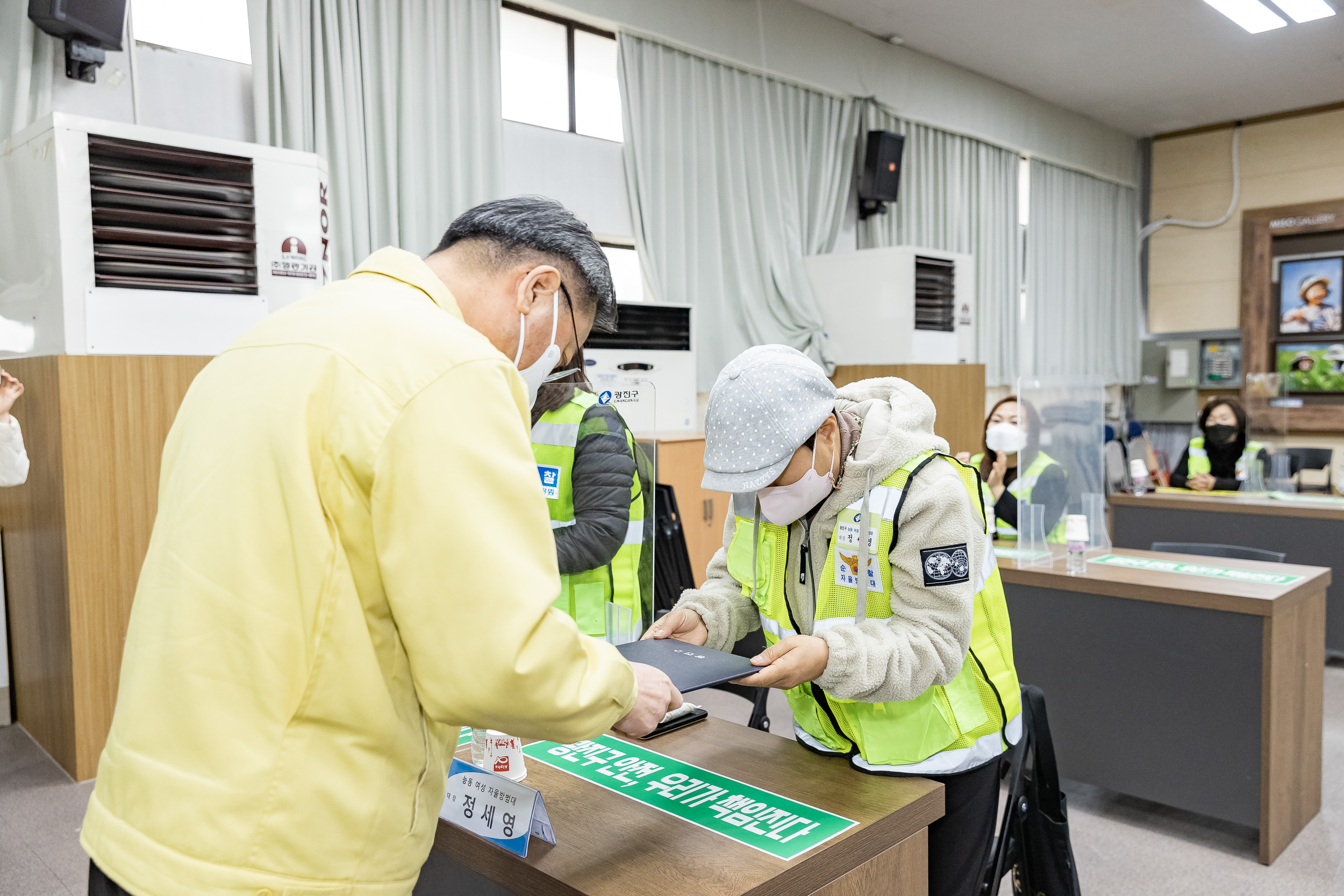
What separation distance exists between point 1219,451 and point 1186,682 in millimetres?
3290

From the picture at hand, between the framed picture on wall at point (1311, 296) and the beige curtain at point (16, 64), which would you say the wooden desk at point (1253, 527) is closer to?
the framed picture on wall at point (1311, 296)

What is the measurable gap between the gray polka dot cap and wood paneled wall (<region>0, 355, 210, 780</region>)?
1904 mm

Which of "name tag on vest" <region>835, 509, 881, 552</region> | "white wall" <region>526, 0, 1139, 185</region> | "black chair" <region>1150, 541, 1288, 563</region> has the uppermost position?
"white wall" <region>526, 0, 1139, 185</region>

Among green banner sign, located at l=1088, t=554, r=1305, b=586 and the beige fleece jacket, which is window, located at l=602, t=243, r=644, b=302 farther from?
the beige fleece jacket

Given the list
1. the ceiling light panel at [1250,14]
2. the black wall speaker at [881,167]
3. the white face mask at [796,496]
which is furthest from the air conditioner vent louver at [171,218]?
the ceiling light panel at [1250,14]

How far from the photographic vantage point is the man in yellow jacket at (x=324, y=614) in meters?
0.79

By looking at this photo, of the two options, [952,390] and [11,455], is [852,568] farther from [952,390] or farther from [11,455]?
[952,390]

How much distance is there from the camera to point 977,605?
1392 mm

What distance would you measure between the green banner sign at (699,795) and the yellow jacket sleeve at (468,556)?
291 mm

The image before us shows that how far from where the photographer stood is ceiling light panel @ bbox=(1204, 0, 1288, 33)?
577 cm

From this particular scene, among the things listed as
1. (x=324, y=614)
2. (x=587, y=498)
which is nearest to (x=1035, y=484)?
(x=587, y=498)

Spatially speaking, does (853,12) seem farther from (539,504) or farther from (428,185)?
(539,504)

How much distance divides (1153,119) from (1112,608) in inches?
284

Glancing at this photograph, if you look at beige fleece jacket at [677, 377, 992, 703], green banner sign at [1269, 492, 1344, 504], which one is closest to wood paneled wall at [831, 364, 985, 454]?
green banner sign at [1269, 492, 1344, 504]
